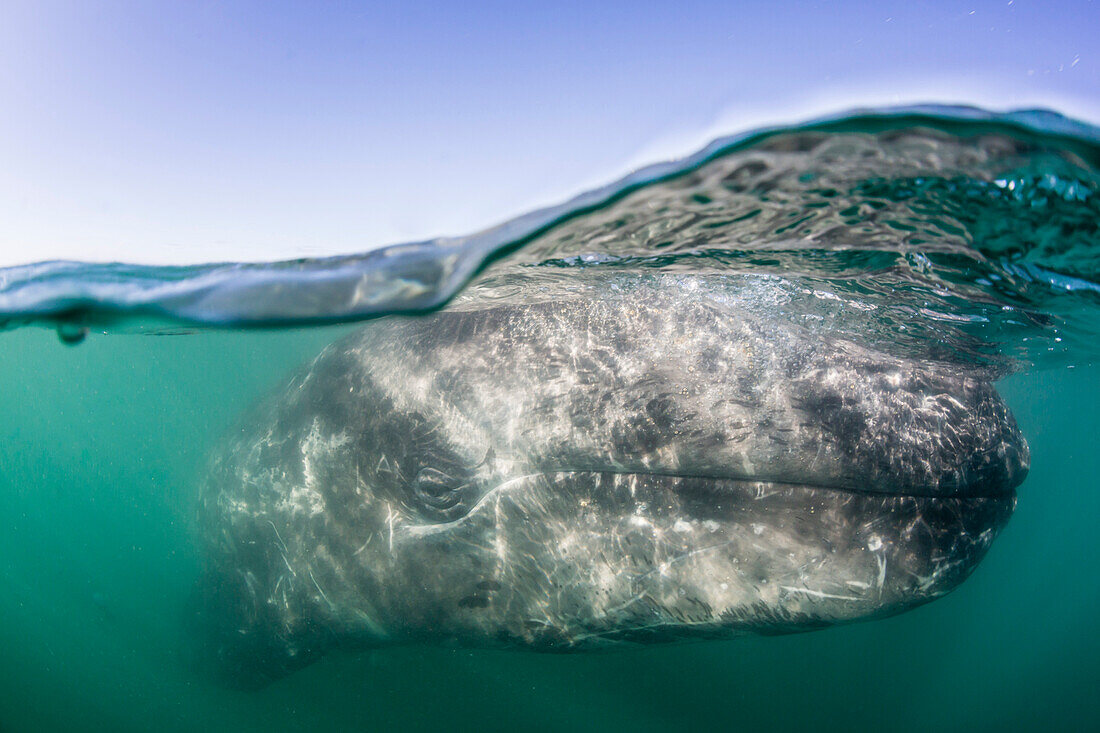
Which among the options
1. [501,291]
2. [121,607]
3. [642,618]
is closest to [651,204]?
[501,291]

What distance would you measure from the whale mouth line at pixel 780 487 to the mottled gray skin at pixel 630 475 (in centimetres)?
2

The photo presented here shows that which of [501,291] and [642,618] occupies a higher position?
[501,291]

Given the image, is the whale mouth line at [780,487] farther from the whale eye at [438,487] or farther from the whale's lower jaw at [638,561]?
the whale eye at [438,487]

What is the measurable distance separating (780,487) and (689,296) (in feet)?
7.69

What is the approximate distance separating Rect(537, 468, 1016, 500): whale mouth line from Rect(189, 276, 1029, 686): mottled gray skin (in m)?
0.02

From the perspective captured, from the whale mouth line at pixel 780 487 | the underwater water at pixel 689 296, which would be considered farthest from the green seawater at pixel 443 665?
the whale mouth line at pixel 780 487

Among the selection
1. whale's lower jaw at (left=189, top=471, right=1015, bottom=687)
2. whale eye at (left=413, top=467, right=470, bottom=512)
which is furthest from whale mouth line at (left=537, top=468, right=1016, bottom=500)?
whale eye at (left=413, top=467, right=470, bottom=512)

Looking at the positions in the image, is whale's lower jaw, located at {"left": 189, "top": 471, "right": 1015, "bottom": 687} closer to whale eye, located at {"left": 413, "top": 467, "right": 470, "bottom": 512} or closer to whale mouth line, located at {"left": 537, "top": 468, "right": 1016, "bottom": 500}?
whale mouth line, located at {"left": 537, "top": 468, "right": 1016, "bottom": 500}

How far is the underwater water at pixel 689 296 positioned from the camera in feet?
12.9

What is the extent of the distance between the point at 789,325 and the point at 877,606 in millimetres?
2641

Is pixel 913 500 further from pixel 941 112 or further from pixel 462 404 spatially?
pixel 462 404

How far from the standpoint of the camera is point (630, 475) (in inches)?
178

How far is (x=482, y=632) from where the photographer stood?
524cm

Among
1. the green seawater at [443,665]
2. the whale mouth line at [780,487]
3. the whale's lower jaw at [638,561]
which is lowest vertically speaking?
the green seawater at [443,665]
